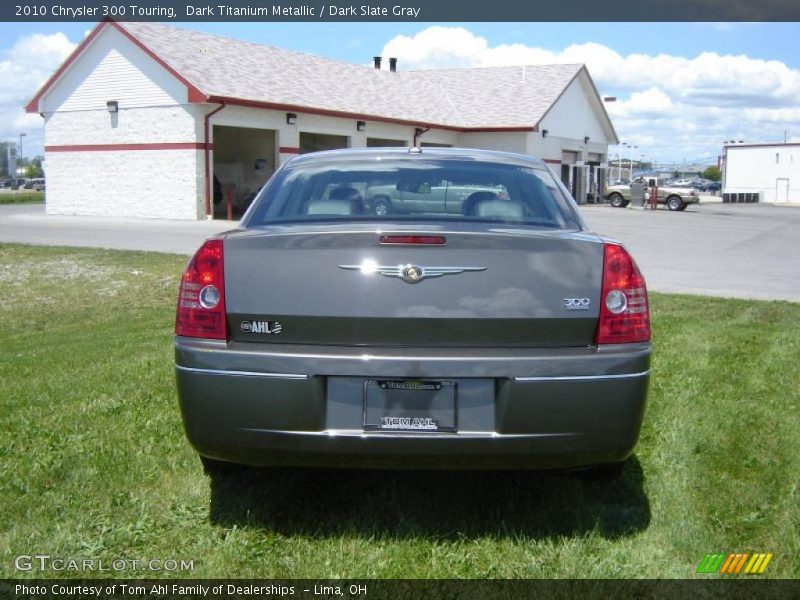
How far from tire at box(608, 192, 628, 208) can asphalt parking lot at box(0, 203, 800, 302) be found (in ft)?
42.2

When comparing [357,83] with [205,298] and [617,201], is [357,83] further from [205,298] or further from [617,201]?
[205,298]

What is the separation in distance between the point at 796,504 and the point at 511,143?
119 ft

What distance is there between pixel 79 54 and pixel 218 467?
28.6 metres

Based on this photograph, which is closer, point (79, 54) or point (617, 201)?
point (79, 54)

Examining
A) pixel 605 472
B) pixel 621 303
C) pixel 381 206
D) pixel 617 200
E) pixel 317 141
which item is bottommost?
pixel 605 472

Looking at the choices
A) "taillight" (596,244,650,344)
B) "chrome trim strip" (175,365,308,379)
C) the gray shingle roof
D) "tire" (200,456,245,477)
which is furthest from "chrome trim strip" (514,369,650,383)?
the gray shingle roof

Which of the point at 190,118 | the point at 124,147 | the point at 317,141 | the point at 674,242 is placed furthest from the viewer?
the point at 317,141

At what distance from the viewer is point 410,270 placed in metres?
3.31

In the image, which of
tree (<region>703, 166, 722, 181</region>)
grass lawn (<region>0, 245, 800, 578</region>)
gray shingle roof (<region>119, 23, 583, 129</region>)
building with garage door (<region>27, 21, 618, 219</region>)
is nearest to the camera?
grass lawn (<region>0, 245, 800, 578</region>)

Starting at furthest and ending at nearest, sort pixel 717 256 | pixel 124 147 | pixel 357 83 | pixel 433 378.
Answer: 1. pixel 357 83
2. pixel 124 147
3. pixel 717 256
4. pixel 433 378

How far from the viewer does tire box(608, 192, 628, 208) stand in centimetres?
4444

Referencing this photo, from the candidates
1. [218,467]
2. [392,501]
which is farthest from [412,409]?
[218,467]

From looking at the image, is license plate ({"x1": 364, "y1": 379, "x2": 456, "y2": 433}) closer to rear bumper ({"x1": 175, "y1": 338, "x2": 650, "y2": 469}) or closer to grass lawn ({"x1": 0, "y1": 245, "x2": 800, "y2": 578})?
rear bumper ({"x1": 175, "y1": 338, "x2": 650, "y2": 469})

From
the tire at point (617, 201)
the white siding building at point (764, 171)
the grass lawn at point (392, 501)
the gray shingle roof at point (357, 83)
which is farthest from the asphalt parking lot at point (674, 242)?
the white siding building at point (764, 171)
